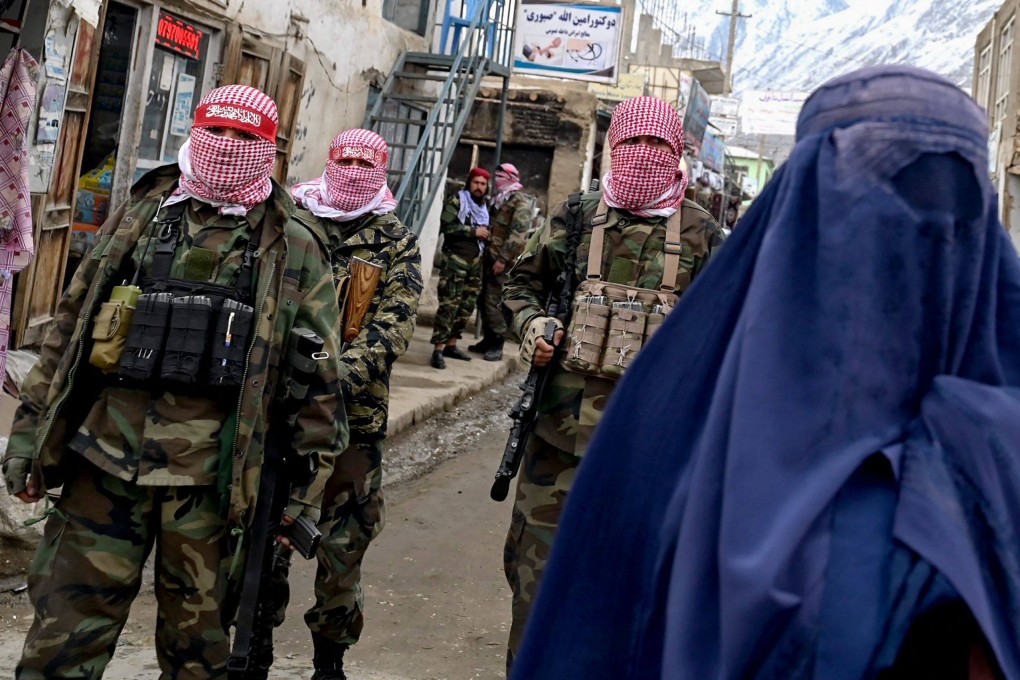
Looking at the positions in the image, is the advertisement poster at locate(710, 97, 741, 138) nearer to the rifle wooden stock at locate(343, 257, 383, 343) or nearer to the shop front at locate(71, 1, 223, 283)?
the shop front at locate(71, 1, 223, 283)

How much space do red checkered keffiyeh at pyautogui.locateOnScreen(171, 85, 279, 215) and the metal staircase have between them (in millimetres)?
6788

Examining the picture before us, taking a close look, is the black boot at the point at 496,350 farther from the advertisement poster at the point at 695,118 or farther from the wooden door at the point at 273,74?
the advertisement poster at the point at 695,118

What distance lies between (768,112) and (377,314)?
6030 centimetres

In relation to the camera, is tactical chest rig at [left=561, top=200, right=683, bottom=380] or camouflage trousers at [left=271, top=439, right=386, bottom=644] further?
camouflage trousers at [left=271, top=439, right=386, bottom=644]

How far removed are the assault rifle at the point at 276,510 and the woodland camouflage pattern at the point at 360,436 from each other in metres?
0.70

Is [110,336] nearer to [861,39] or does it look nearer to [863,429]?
[863,429]

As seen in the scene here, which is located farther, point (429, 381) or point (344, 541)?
point (429, 381)

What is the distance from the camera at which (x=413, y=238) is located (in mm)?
4250

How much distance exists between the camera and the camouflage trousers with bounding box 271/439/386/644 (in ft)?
13.0

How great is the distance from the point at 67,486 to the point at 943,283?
2.38 meters

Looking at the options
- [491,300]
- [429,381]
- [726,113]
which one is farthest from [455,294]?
[726,113]

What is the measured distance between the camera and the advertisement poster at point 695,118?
27078 mm

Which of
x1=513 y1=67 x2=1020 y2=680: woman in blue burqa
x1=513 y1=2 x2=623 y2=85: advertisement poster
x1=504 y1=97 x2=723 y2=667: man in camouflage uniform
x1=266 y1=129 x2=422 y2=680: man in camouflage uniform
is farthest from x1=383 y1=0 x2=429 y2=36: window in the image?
x1=513 y1=67 x2=1020 y2=680: woman in blue burqa

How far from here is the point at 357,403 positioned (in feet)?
13.1
